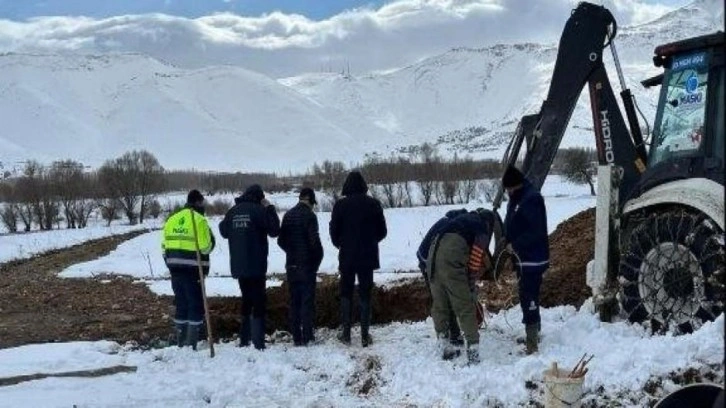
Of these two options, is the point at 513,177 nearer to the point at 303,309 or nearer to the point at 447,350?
the point at 447,350

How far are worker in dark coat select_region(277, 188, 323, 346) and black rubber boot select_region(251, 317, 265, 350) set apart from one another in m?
0.45

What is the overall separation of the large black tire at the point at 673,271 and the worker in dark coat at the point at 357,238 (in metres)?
3.09

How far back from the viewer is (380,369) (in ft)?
27.7

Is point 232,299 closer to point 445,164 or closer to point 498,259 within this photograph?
point 498,259

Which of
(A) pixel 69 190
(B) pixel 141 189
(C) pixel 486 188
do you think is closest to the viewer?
(C) pixel 486 188

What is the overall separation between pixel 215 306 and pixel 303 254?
374 cm

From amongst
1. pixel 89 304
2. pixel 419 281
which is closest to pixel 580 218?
pixel 419 281

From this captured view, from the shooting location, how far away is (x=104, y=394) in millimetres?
8008

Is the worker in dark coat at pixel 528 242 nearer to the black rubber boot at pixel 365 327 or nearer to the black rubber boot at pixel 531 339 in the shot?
the black rubber boot at pixel 531 339

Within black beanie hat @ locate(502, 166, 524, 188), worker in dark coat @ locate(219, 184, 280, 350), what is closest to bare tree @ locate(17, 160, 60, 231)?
Result: worker in dark coat @ locate(219, 184, 280, 350)

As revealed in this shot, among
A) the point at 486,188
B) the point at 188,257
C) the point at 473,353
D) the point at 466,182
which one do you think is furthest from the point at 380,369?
the point at 466,182

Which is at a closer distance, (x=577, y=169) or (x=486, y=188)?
(x=577, y=169)

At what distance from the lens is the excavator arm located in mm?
9062

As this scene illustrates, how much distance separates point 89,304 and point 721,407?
1410 cm
